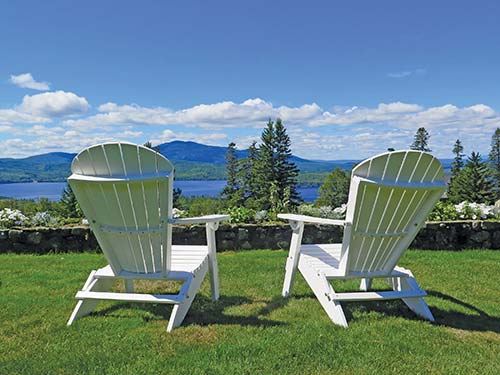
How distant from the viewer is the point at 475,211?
5.42 metres

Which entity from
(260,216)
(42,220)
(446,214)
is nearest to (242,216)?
(260,216)

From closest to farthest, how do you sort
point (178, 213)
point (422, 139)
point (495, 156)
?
point (178, 213) → point (495, 156) → point (422, 139)

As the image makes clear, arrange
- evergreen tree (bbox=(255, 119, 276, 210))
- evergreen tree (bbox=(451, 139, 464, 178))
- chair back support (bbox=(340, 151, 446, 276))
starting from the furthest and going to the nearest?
evergreen tree (bbox=(451, 139, 464, 178)) < evergreen tree (bbox=(255, 119, 276, 210)) < chair back support (bbox=(340, 151, 446, 276))

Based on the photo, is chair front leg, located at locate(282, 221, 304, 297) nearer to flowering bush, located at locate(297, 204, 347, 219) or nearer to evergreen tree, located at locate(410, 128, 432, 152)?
flowering bush, located at locate(297, 204, 347, 219)

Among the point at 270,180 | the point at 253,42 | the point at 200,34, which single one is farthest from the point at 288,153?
the point at 200,34

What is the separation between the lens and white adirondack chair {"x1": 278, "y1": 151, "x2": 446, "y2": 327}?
2311 mm

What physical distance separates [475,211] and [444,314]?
11.1 feet

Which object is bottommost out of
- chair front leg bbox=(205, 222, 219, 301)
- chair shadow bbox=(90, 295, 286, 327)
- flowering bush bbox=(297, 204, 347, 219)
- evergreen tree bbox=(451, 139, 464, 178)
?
evergreen tree bbox=(451, 139, 464, 178)

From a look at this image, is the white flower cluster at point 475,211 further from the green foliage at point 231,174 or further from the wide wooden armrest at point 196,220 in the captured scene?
the green foliage at point 231,174

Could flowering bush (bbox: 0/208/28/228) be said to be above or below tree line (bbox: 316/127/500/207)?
above

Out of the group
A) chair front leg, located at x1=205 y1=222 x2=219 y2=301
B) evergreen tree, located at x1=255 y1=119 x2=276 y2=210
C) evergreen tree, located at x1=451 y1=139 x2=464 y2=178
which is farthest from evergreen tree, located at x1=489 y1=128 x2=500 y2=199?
chair front leg, located at x1=205 y1=222 x2=219 y2=301

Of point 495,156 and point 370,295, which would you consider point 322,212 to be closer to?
point 370,295

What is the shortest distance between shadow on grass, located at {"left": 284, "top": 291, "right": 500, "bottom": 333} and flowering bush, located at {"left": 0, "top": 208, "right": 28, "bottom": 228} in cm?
416

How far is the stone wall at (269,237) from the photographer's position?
16.5ft
